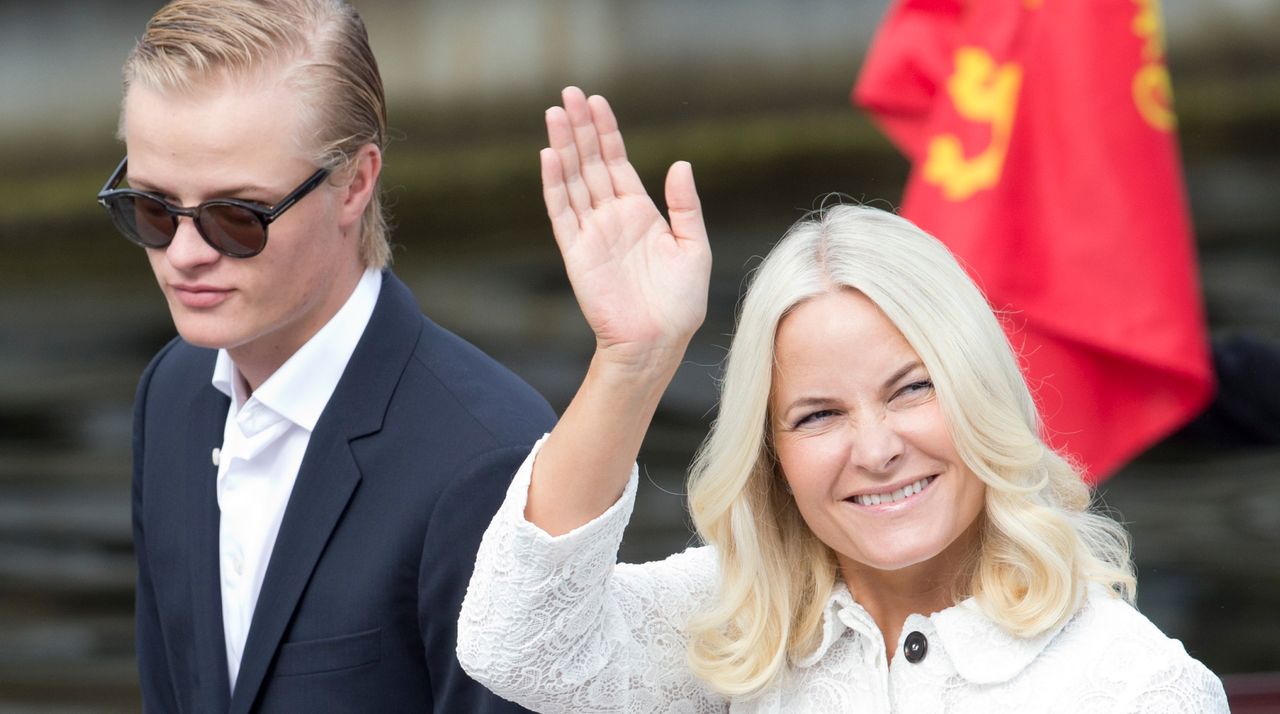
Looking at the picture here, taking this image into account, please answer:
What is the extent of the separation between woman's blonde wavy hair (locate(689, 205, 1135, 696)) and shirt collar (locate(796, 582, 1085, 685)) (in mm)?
13

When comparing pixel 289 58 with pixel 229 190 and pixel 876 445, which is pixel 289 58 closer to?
pixel 229 190

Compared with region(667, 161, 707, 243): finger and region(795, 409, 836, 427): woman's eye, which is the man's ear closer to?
region(667, 161, 707, 243): finger

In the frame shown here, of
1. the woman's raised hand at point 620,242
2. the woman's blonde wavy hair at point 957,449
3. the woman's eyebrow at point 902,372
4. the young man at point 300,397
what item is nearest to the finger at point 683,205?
the woman's raised hand at point 620,242

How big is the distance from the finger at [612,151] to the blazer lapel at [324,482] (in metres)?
0.42

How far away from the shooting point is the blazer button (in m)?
1.56

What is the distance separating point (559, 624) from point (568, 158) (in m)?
0.42

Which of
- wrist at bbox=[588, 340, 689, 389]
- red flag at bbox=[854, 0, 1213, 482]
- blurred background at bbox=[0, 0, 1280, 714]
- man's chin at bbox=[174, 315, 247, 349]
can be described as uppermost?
wrist at bbox=[588, 340, 689, 389]

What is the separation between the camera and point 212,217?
5.65 feet

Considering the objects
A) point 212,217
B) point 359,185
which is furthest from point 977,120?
point 212,217

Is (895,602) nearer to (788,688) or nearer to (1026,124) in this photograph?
(788,688)

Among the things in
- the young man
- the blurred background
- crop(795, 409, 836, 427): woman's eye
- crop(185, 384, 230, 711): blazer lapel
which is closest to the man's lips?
the young man

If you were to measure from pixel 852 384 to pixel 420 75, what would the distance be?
1058cm

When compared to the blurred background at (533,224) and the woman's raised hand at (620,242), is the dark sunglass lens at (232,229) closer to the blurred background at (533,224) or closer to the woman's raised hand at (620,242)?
the woman's raised hand at (620,242)

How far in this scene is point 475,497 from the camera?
5.57ft
